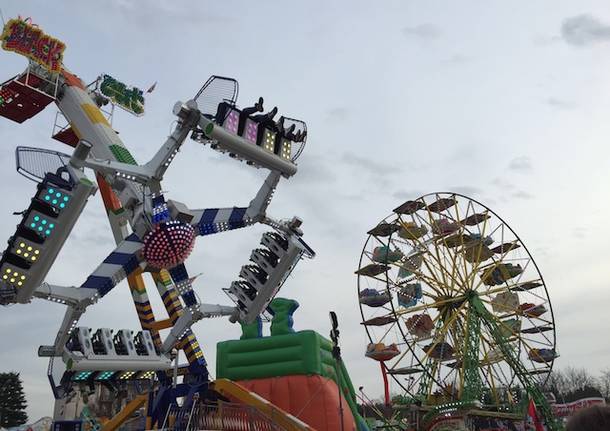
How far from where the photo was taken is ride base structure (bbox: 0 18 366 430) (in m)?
12.2

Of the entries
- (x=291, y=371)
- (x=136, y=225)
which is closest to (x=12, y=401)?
(x=291, y=371)

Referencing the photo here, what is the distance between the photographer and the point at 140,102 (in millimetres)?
23016

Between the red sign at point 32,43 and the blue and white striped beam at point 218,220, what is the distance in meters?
7.82

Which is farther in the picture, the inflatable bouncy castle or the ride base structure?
the inflatable bouncy castle

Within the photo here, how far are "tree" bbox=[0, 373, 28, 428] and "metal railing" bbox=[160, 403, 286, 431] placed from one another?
38.7 meters

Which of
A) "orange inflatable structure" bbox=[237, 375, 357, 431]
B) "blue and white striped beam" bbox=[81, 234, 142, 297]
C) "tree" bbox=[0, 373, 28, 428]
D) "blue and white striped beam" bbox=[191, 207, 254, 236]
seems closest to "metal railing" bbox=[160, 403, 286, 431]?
"orange inflatable structure" bbox=[237, 375, 357, 431]

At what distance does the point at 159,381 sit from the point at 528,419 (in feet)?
57.0

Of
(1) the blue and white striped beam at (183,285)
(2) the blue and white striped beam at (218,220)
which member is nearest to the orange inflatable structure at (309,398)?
(1) the blue and white striped beam at (183,285)

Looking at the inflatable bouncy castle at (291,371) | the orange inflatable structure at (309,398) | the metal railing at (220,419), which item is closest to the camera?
the metal railing at (220,419)

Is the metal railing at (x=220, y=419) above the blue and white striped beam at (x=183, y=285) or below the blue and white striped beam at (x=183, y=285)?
below

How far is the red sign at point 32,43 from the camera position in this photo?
18.0 metres

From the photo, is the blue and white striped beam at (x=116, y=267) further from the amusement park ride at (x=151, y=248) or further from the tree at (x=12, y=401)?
the tree at (x=12, y=401)

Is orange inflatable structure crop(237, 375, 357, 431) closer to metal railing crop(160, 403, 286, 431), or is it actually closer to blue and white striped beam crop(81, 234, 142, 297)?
metal railing crop(160, 403, 286, 431)

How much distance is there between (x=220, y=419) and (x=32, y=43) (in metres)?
13.6
